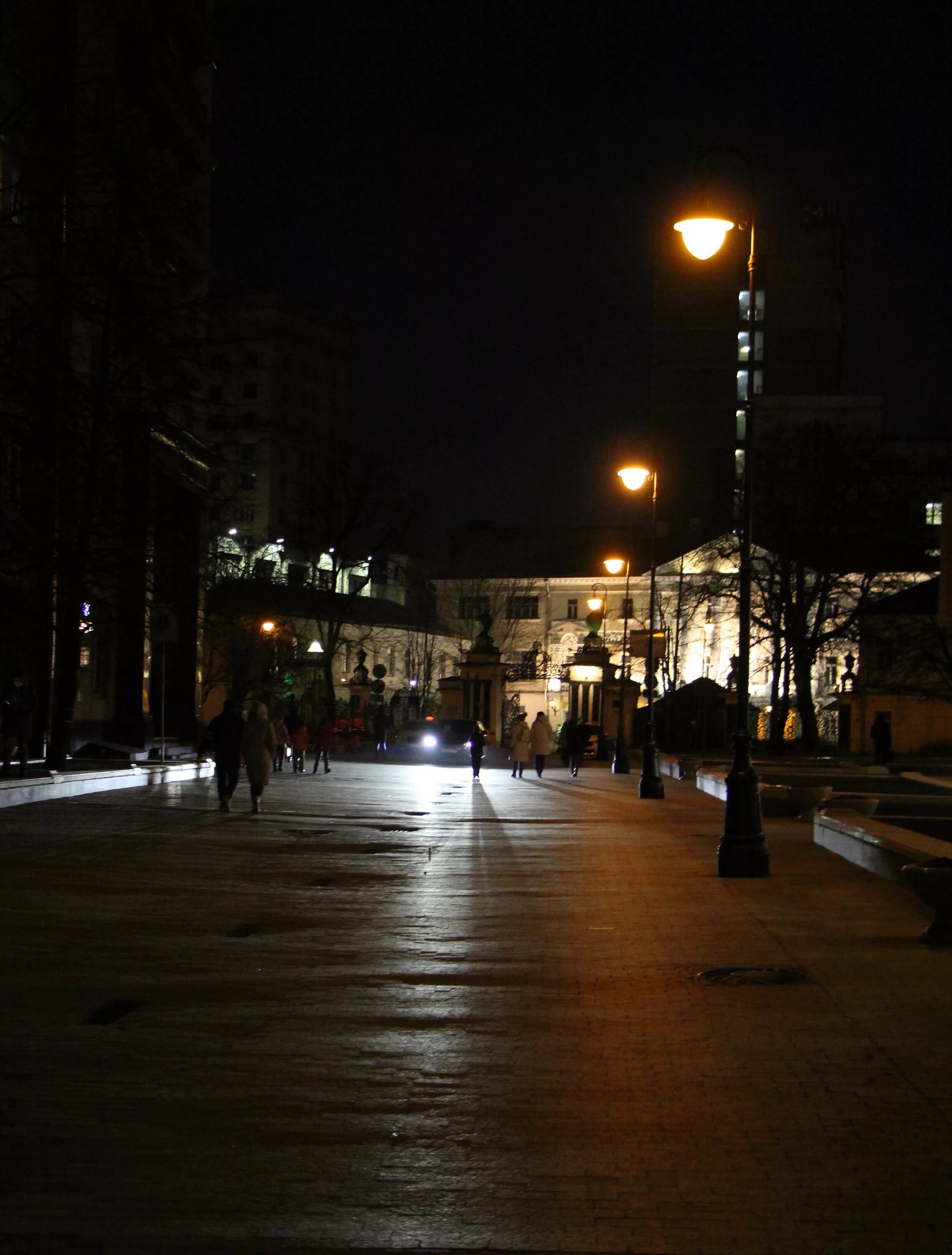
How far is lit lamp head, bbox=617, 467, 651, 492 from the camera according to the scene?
117 feet

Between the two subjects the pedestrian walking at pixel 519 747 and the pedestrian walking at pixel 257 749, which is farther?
the pedestrian walking at pixel 519 747

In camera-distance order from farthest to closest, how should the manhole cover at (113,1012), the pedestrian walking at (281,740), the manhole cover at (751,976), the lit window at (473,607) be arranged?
the lit window at (473,607) → the pedestrian walking at (281,740) → the manhole cover at (751,976) → the manhole cover at (113,1012)

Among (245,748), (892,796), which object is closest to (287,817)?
(245,748)

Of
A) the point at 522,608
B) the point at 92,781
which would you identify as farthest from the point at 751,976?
the point at 522,608

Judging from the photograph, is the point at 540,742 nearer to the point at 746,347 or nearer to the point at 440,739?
the point at 440,739

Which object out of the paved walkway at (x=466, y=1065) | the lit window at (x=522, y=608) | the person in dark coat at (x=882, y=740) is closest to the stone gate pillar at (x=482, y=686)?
the person in dark coat at (x=882, y=740)

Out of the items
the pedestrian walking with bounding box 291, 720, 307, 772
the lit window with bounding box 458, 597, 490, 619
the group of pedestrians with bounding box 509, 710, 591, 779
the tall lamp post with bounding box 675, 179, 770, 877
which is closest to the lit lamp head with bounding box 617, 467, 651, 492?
the group of pedestrians with bounding box 509, 710, 591, 779

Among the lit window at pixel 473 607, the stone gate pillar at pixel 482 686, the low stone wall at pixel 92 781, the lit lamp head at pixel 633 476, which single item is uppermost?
the lit window at pixel 473 607

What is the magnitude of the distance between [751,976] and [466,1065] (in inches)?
116

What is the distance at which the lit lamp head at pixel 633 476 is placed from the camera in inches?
1401

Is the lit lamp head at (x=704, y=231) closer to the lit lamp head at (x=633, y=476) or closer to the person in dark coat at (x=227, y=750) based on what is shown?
the person in dark coat at (x=227, y=750)

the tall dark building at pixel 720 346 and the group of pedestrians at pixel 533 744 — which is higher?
the tall dark building at pixel 720 346

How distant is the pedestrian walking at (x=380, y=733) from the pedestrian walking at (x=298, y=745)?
13651mm

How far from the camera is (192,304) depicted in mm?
27016
